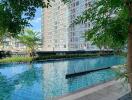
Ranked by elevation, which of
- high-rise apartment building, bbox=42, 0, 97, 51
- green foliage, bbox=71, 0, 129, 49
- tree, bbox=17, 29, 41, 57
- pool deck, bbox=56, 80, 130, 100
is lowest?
pool deck, bbox=56, 80, 130, 100

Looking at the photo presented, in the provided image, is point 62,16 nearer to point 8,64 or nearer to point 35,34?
point 35,34

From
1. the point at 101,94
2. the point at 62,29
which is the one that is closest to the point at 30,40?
the point at 101,94

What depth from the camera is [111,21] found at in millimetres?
4586

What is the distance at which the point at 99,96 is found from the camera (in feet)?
33.9

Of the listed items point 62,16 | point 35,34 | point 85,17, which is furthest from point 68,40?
point 85,17

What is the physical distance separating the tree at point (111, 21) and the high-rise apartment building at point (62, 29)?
55.7 metres

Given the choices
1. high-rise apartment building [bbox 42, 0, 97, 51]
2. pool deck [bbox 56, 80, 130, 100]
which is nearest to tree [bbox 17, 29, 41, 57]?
high-rise apartment building [bbox 42, 0, 97, 51]

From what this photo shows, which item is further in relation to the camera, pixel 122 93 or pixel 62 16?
pixel 62 16

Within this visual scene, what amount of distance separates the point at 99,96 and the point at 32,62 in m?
21.5

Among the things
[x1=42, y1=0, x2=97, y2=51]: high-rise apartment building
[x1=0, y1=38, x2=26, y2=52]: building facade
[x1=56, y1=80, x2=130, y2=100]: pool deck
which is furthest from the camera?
[x1=42, y1=0, x2=97, y2=51]: high-rise apartment building

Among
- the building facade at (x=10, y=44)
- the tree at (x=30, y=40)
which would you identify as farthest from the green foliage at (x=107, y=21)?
the tree at (x=30, y=40)

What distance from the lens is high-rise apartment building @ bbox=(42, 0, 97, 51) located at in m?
63.3

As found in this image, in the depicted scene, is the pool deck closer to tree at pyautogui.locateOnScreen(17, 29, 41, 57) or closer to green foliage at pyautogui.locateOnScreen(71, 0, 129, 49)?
green foliage at pyautogui.locateOnScreen(71, 0, 129, 49)

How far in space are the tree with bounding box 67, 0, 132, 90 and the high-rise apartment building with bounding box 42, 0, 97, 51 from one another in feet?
183
